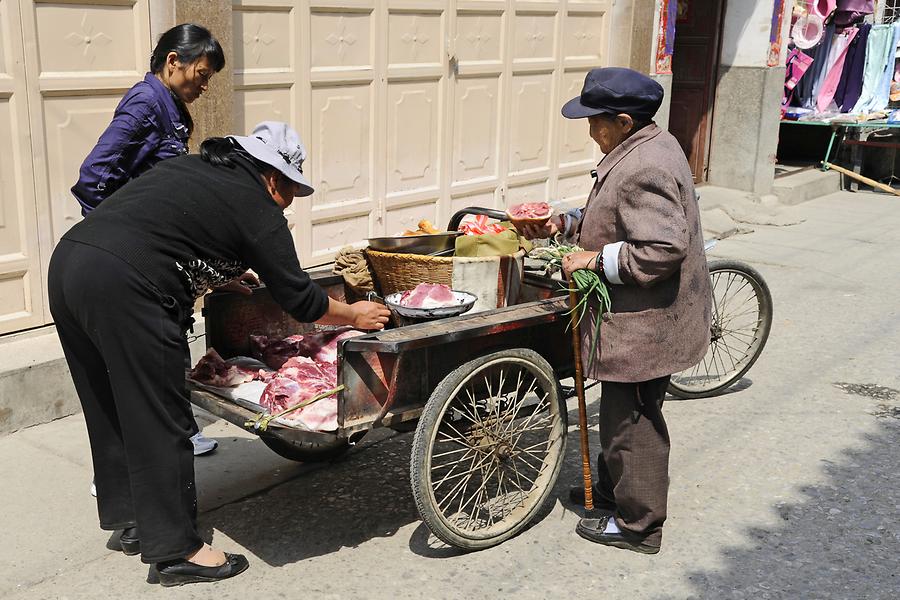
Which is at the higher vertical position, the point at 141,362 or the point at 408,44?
the point at 408,44

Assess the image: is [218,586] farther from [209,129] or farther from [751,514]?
[209,129]

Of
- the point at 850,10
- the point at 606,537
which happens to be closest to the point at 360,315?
the point at 606,537

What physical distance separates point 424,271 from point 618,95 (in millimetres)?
1149

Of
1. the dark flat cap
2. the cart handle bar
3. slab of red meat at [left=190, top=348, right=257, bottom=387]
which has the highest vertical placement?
the dark flat cap

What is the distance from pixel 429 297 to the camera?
4262 mm

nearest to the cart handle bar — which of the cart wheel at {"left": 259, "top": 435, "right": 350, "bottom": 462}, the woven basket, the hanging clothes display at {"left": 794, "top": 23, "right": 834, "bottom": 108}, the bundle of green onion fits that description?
the woven basket

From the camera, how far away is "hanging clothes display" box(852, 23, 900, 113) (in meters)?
13.8

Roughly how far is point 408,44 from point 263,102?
1.47 meters

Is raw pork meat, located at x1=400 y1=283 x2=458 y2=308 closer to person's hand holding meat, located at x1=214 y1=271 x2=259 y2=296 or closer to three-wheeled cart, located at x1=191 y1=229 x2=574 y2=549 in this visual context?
three-wheeled cart, located at x1=191 y1=229 x2=574 y2=549

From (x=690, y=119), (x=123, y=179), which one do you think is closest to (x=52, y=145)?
(x=123, y=179)

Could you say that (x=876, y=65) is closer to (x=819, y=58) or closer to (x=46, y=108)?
(x=819, y=58)

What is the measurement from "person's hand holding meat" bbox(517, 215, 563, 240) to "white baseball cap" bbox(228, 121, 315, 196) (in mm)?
1145

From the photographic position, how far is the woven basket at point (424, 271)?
4.46 meters

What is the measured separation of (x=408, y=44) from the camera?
7.72m
